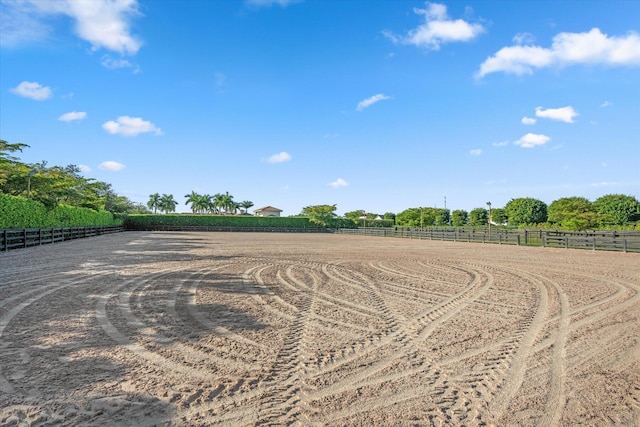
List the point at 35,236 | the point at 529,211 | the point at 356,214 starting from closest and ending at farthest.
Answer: the point at 35,236 < the point at 529,211 < the point at 356,214

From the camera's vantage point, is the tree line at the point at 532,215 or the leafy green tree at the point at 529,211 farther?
the leafy green tree at the point at 529,211

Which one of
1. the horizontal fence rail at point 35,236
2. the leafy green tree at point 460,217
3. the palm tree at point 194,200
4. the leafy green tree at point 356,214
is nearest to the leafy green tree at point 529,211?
the leafy green tree at point 460,217

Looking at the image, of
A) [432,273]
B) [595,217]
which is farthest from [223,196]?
[432,273]

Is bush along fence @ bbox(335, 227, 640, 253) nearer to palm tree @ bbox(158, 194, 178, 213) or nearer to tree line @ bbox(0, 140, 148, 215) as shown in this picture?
tree line @ bbox(0, 140, 148, 215)

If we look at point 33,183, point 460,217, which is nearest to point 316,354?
point 33,183

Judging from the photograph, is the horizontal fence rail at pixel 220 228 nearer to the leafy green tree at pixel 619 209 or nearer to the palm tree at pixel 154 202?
the leafy green tree at pixel 619 209

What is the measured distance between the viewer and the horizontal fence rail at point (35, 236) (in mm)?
15600

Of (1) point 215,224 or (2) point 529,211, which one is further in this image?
(1) point 215,224

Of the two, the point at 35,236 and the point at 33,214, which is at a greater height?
the point at 33,214

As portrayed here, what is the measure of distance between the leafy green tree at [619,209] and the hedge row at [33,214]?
46.9m

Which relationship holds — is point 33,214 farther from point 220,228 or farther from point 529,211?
point 529,211

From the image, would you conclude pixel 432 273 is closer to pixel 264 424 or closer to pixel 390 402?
pixel 390 402

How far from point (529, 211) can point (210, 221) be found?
45.3 metres

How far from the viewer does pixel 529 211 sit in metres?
50.8
